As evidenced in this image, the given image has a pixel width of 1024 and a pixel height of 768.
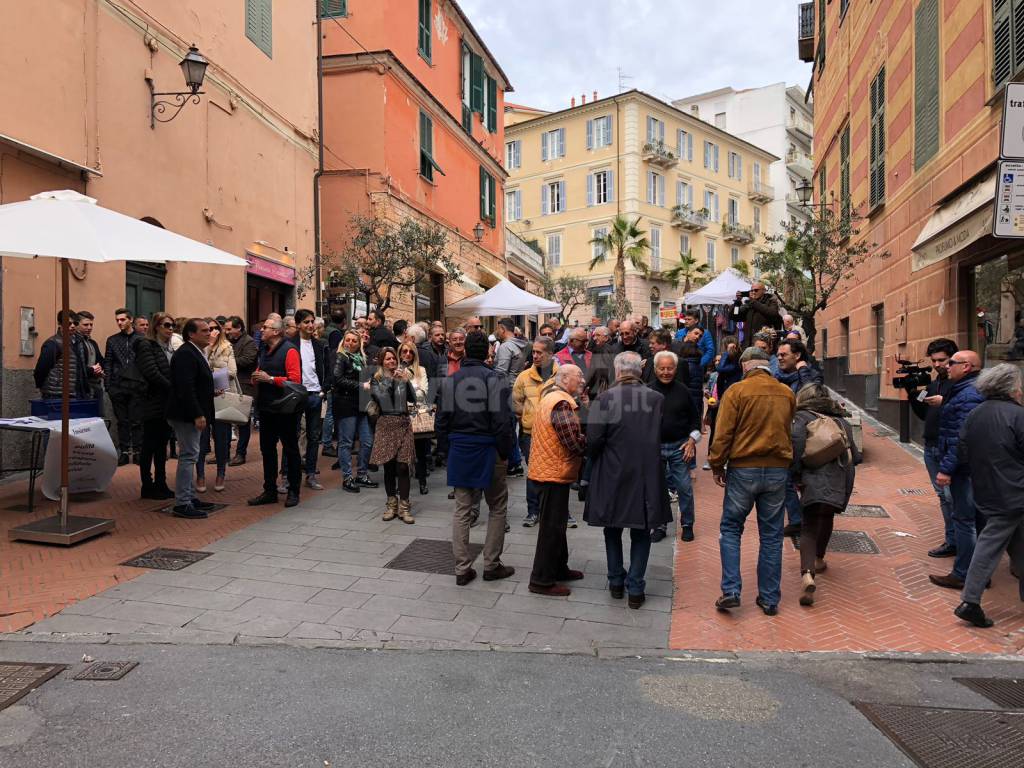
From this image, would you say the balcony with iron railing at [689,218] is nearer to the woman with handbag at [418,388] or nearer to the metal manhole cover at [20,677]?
the woman with handbag at [418,388]

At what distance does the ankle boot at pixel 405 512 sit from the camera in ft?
22.9

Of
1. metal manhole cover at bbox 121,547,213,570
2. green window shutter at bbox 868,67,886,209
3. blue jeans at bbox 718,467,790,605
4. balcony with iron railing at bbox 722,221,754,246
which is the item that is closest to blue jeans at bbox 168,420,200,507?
metal manhole cover at bbox 121,547,213,570

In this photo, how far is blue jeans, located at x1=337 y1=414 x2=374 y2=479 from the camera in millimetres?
8266

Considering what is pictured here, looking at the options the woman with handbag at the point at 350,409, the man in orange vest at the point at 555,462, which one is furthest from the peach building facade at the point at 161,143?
the man in orange vest at the point at 555,462

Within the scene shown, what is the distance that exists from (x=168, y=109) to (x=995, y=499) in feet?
37.7

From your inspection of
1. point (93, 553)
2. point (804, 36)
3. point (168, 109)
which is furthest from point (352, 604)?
point (804, 36)

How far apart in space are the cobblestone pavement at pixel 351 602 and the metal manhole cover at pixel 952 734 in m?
1.35

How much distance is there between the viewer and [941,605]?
200 inches

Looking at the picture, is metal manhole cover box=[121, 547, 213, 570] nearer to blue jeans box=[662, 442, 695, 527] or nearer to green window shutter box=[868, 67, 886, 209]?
blue jeans box=[662, 442, 695, 527]

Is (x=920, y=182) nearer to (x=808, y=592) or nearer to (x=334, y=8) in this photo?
(x=808, y=592)

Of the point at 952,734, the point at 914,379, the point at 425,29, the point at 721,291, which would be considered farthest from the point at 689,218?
the point at 952,734

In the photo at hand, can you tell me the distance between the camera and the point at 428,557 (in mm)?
6000

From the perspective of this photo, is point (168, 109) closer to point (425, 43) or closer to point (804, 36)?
point (425, 43)

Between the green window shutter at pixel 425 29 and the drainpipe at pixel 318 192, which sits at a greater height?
the green window shutter at pixel 425 29
